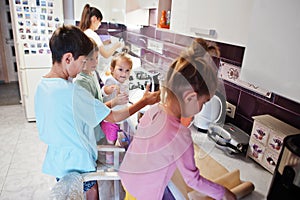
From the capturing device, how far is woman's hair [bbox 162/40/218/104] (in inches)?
28.1

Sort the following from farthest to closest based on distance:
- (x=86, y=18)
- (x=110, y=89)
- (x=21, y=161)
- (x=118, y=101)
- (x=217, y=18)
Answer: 1. (x=21, y=161)
2. (x=86, y=18)
3. (x=110, y=89)
4. (x=118, y=101)
5. (x=217, y=18)

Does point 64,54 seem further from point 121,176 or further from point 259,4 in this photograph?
point 259,4

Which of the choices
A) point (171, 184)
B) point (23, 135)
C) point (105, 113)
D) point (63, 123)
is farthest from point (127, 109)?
point (23, 135)

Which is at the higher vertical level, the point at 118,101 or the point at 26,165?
the point at 118,101

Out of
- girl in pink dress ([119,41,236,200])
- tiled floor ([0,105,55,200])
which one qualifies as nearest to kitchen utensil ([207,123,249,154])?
girl in pink dress ([119,41,236,200])

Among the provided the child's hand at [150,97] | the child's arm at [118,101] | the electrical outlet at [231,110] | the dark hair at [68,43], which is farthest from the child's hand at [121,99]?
the electrical outlet at [231,110]

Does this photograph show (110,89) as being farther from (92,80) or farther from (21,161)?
(21,161)

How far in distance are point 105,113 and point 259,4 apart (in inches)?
28.9

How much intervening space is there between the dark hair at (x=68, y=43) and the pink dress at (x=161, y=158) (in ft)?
1.42

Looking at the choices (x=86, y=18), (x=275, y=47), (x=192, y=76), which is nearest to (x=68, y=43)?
(x=192, y=76)

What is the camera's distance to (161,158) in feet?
2.63

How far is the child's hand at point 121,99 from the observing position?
1.23 meters

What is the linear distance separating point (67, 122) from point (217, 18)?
2.51ft

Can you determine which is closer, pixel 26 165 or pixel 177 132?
pixel 177 132
